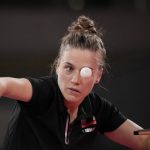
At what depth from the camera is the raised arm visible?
115 centimetres

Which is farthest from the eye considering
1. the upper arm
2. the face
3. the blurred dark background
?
the blurred dark background

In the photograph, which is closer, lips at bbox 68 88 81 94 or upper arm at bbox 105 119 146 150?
lips at bbox 68 88 81 94

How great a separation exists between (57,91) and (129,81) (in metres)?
1.06

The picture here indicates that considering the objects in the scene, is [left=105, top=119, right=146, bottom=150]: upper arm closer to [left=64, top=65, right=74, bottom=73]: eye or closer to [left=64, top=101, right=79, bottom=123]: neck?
[left=64, top=101, right=79, bottom=123]: neck

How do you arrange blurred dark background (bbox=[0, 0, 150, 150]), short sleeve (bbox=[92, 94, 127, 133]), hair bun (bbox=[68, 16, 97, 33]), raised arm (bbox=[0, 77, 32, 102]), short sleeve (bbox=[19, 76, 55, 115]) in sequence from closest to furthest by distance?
raised arm (bbox=[0, 77, 32, 102]) → short sleeve (bbox=[19, 76, 55, 115]) → hair bun (bbox=[68, 16, 97, 33]) → short sleeve (bbox=[92, 94, 127, 133]) → blurred dark background (bbox=[0, 0, 150, 150])

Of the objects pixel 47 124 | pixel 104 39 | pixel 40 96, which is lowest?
pixel 47 124

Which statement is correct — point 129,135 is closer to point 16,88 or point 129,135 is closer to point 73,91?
point 73,91

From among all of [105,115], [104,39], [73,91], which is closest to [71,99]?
[73,91]

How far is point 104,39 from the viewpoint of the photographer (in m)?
2.30

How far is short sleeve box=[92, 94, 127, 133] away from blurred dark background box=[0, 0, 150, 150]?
2.05ft

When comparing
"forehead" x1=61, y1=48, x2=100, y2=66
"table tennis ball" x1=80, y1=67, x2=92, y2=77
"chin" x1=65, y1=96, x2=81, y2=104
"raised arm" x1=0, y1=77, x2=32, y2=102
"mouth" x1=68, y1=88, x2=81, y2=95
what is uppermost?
"forehead" x1=61, y1=48, x2=100, y2=66

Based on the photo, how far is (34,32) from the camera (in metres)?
2.28

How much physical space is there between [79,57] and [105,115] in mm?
320

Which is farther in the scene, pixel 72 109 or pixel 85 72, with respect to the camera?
pixel 72 109
